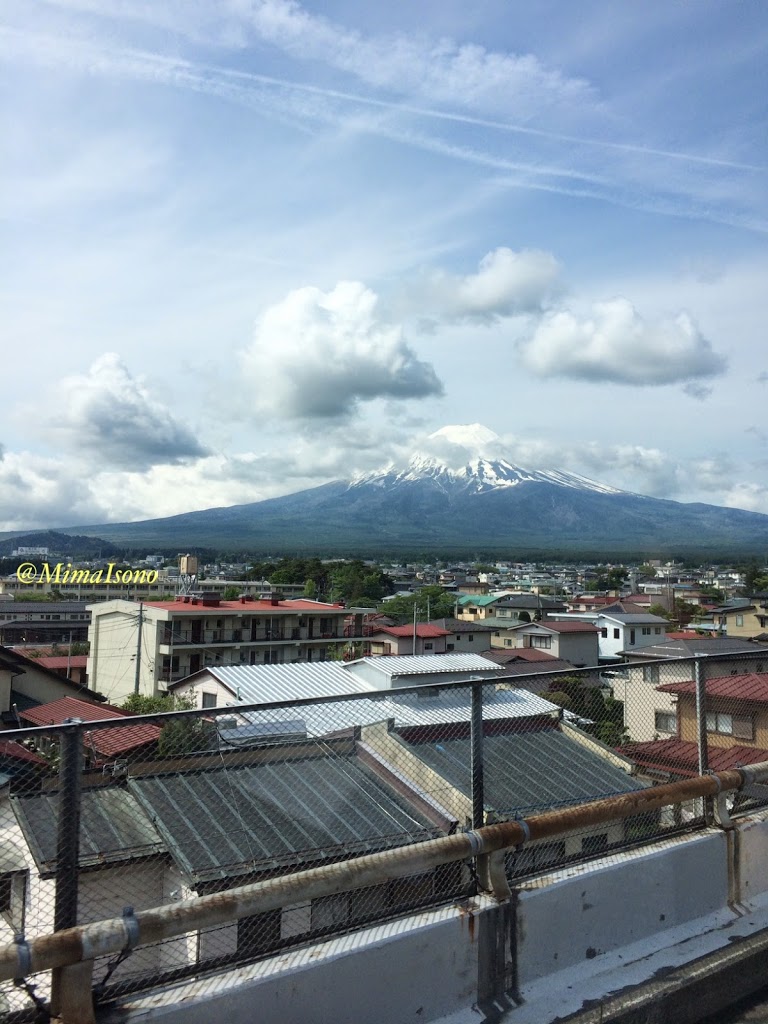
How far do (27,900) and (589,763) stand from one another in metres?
4.68

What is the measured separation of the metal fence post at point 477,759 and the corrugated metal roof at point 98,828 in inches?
58.3

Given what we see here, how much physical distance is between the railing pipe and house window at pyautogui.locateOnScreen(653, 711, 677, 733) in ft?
5.42

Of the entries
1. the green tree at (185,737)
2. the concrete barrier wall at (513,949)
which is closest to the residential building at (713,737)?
the concrete barrier wall at (513,949)

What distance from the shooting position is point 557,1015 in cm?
339

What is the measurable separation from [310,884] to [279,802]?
53.5 inches

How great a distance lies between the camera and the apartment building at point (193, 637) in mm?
38562

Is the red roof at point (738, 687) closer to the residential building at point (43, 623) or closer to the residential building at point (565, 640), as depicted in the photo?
the residential building at point (565, 640)

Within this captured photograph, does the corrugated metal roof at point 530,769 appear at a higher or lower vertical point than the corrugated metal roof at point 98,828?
lower

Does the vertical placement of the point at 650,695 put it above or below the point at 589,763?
above

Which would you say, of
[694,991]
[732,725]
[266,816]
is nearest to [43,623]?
Answer: [732,725]

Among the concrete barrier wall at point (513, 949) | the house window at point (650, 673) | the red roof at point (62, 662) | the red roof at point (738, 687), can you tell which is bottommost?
the red roof at point (62, 662)

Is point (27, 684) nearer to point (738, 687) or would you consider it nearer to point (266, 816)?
point (738, 687)

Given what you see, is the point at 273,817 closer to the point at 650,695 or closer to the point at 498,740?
the point at 498,740

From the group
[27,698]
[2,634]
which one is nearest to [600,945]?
[27,698]
